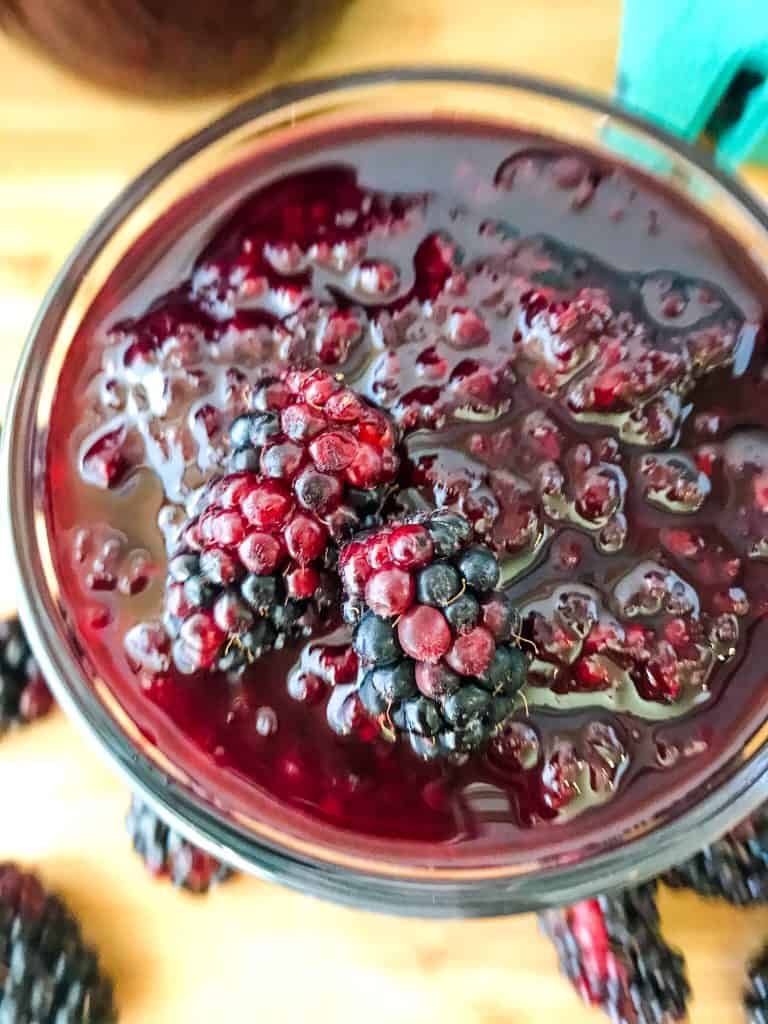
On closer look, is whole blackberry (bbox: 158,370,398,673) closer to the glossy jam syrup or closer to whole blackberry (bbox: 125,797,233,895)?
the glossy jam syrup

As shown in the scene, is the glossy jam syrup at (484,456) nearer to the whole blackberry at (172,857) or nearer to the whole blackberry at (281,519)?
the whole blackberry at (281,519)

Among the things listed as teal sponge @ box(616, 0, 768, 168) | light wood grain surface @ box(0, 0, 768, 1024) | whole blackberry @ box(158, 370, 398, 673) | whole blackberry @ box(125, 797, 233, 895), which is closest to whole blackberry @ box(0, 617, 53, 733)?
light wood grain surface @ box(0, 0, 768, 1024)

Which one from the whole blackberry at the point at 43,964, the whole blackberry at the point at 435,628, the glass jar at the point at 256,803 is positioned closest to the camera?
the whole blackberry at the point at 435,628

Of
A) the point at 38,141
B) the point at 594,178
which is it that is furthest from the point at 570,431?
the point at 38,141

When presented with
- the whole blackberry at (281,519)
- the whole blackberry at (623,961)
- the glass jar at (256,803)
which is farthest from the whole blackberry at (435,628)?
the whole blackberry at (623,961)

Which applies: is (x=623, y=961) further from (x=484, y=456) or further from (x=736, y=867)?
(x=484, y=456)

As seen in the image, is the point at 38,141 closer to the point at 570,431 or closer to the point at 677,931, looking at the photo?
the point at 570,431

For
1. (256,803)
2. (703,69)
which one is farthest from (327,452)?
(703,69)
